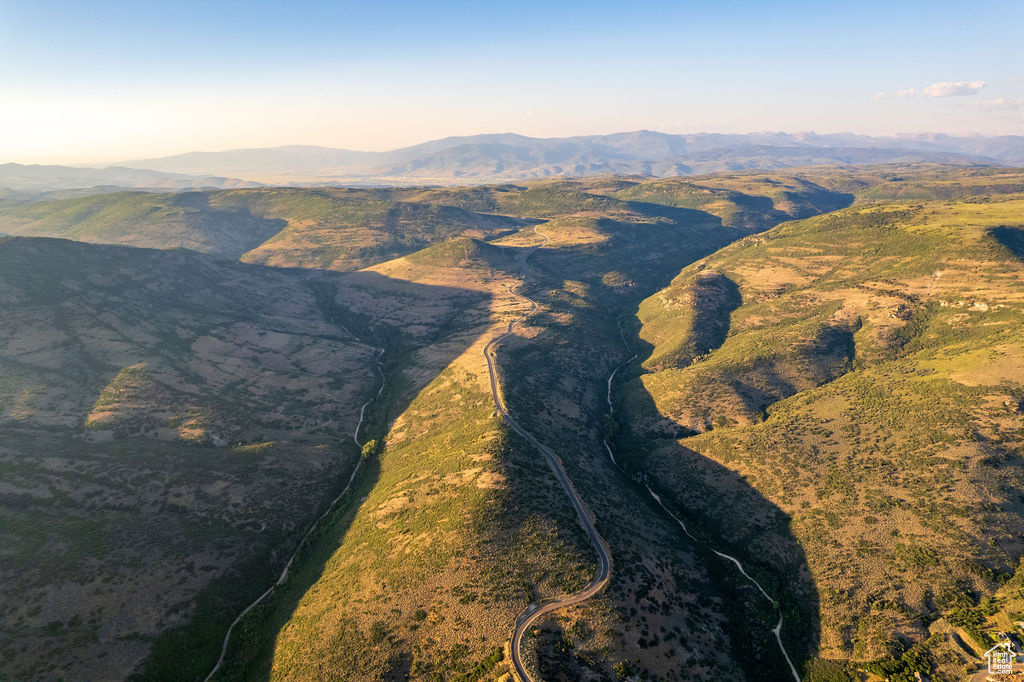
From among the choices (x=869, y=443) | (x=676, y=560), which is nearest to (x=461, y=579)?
(x=676, y=560)

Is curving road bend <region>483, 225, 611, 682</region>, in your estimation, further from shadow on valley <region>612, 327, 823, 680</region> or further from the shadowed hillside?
the shadowed hillside

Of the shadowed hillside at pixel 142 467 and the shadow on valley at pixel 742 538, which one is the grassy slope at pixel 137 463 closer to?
the shadowed hillside at pixel 142 467

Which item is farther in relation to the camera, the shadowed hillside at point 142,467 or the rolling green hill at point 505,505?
the shadowed hillside at point 142,467

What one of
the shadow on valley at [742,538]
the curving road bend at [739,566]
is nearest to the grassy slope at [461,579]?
the shadow on valley at [742,538]

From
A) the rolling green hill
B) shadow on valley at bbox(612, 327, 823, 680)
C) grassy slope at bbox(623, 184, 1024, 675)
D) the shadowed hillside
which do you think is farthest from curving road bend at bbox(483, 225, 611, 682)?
the shadowed hillside

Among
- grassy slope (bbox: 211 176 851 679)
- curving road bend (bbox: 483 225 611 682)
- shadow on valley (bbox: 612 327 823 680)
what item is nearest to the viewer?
curving road bend (bbox: 483 225 611 682)

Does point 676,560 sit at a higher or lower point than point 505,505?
lower

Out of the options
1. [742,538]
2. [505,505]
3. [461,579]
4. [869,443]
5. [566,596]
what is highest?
[505,505]

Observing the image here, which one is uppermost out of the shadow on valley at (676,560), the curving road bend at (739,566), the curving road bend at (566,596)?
the curving road bend at (566,596)

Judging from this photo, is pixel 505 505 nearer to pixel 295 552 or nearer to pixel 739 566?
pixel 295 552

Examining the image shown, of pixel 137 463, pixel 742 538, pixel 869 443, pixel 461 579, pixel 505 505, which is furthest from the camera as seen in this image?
pixel 869 443
